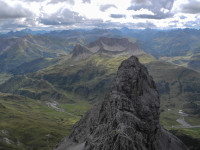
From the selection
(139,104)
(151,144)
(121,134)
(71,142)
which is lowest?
(71,142)

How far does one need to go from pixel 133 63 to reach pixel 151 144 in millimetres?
56445

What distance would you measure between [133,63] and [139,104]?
3379 cm

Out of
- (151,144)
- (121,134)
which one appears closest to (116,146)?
(121,134)

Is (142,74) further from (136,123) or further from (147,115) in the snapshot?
(136,123)

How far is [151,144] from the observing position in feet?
280

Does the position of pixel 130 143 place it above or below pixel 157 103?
above

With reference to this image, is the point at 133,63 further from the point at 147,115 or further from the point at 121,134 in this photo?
the point at 121,134

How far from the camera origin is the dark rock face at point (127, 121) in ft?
215

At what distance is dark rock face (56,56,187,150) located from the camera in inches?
2586

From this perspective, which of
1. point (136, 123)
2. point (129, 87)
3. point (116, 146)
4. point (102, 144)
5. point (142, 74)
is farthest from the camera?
point (142, 74)

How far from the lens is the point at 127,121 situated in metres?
76.1

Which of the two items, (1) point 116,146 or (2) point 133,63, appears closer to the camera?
A: (1) point 116,146

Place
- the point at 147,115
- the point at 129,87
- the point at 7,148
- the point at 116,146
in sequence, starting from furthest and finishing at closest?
the point at 7,148 → the point at 129,87 → the point at 147,115 → the point at 116,146

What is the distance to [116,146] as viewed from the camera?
6016cm
